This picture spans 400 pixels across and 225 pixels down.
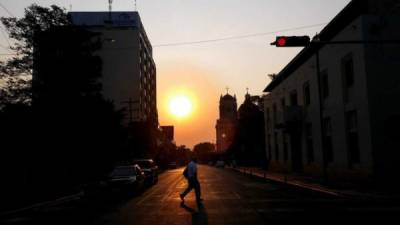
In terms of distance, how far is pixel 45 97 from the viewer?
31141mm

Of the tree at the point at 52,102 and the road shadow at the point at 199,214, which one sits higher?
the tree at the point at 52,102

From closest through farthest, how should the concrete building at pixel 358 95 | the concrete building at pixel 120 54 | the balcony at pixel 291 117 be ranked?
the concrete building at pixel 358 95 < the balcony at pixel 291 117 < the concrete building at pixel 120 54

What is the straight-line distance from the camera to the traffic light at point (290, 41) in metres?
15.8

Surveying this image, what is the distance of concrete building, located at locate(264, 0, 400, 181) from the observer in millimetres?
25219

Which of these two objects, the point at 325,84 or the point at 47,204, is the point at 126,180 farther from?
the point at 325,84

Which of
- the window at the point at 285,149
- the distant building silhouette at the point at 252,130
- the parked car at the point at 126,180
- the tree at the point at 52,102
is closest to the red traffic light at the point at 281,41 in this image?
the parked car at the point at 126,180

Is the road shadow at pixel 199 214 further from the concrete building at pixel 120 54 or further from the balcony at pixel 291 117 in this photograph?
the concrete building at pixel 120 54

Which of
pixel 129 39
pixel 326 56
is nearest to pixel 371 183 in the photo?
pixel 326 56

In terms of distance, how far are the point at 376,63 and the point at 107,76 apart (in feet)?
255

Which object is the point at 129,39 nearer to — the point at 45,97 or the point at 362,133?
the point at 45,97

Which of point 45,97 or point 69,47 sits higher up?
point 69,47

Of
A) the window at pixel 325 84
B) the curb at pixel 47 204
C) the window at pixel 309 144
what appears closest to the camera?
the curb at pixel 47 204

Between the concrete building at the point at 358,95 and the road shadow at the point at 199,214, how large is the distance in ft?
30.2

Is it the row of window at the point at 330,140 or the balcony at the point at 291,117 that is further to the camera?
the balcony at the point at 291,117
